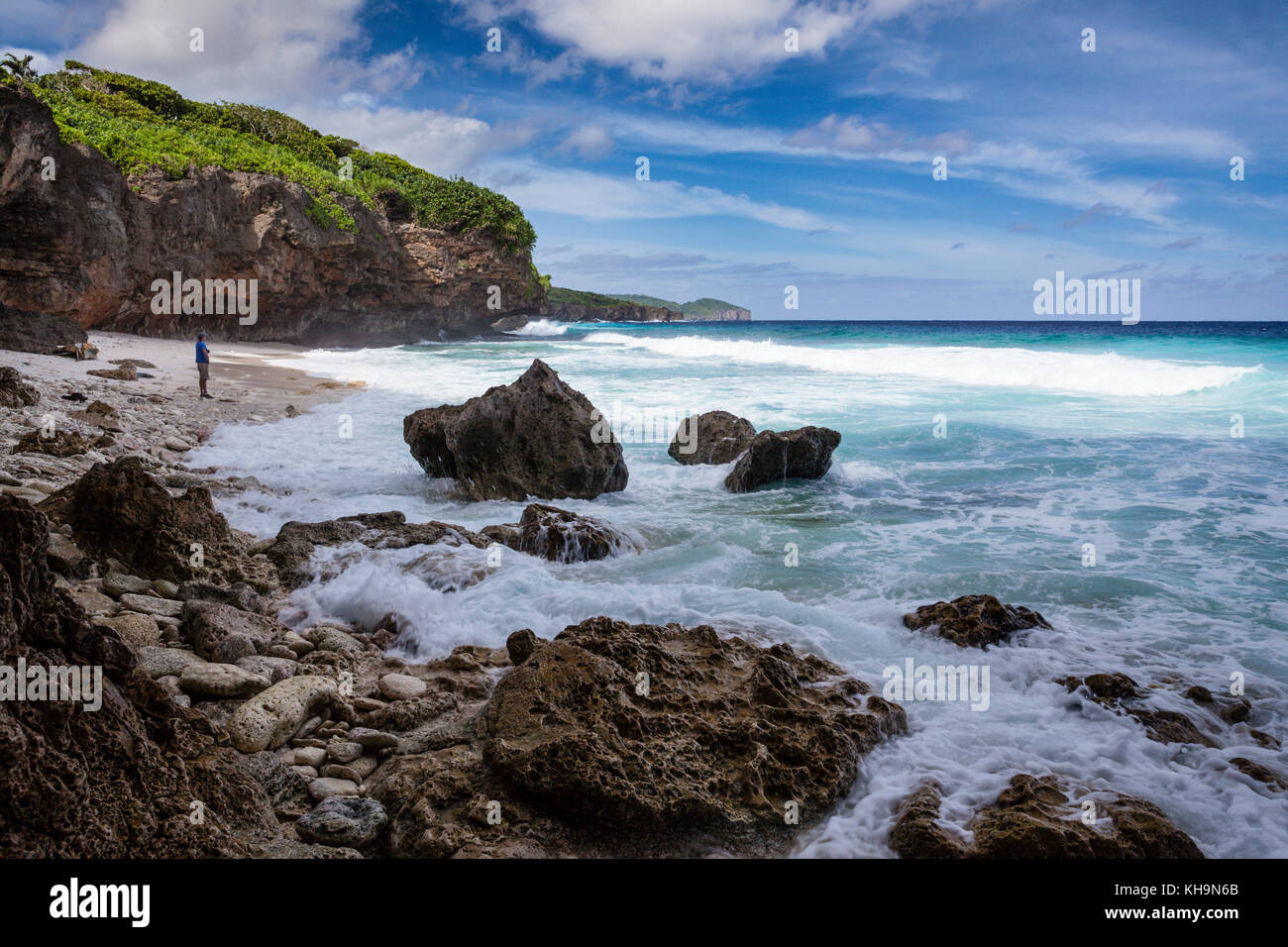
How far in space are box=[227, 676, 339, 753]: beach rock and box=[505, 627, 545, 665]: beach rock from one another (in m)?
1.12

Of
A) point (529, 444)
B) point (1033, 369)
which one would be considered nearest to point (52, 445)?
point (529, 444)

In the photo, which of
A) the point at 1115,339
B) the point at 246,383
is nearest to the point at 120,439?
the point at 246,383

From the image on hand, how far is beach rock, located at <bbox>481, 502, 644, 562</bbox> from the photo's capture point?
7.57 metres

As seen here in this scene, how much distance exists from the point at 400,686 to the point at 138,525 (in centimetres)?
286

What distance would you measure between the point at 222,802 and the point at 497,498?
6.95m

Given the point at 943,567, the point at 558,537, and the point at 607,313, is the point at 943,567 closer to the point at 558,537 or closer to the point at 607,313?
the point at 558,537

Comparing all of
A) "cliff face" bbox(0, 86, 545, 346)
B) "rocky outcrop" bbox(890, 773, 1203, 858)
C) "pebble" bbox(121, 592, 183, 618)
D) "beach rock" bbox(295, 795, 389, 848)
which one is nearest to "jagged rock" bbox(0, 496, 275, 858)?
"beach rock" bbox(295, 795, 389, 848)

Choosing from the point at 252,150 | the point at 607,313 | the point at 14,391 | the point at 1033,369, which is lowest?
the point at 14,391

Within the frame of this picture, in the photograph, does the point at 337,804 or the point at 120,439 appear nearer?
the point at 337,804

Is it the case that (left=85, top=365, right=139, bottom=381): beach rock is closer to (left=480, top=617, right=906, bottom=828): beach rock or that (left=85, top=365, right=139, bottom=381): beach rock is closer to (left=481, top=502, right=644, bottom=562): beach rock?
(left=481, top=502, right=644, bottom=562): beach rock

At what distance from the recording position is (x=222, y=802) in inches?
121

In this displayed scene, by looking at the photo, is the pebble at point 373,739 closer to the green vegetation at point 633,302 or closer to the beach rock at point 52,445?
the beach rock at point 52,445

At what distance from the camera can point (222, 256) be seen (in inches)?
1076
